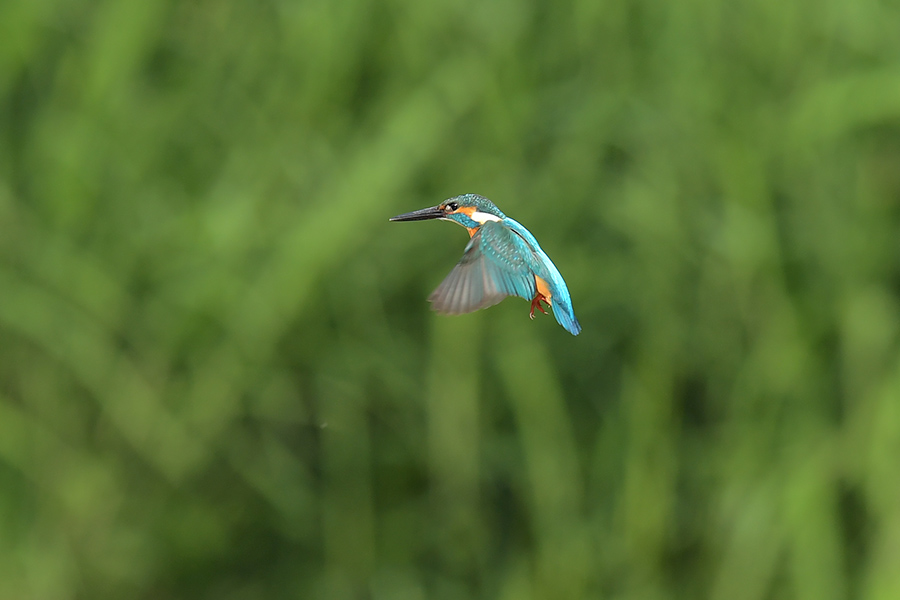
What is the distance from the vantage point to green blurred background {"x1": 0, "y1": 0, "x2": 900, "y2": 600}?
0.71 meters

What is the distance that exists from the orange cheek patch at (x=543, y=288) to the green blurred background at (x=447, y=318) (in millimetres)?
408

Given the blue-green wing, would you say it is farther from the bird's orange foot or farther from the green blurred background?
the green blurred background

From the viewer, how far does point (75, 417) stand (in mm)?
745

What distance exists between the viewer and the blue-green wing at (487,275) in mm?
206

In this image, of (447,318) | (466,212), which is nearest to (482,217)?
(466,212)

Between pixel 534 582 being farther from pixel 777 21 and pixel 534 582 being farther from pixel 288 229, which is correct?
pixel 777 21

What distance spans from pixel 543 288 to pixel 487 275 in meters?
0.05

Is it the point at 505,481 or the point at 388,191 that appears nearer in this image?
the point at 388,191

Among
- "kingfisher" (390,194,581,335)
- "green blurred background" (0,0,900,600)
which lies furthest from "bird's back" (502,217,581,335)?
"green blurred background" (0,0,900,600)

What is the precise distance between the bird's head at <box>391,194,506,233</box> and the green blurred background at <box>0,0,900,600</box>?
0.40 meters

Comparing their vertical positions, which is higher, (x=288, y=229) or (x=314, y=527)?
(x=288, y=229)

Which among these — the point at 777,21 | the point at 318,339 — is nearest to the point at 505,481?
the point at 318,339

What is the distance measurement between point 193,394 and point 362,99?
25cm

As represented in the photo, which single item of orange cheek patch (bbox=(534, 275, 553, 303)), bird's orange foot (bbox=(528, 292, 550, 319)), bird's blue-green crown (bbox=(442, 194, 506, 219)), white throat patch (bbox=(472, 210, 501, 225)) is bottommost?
bird's orange foot (bbox=(528, 292, 550, 319))
